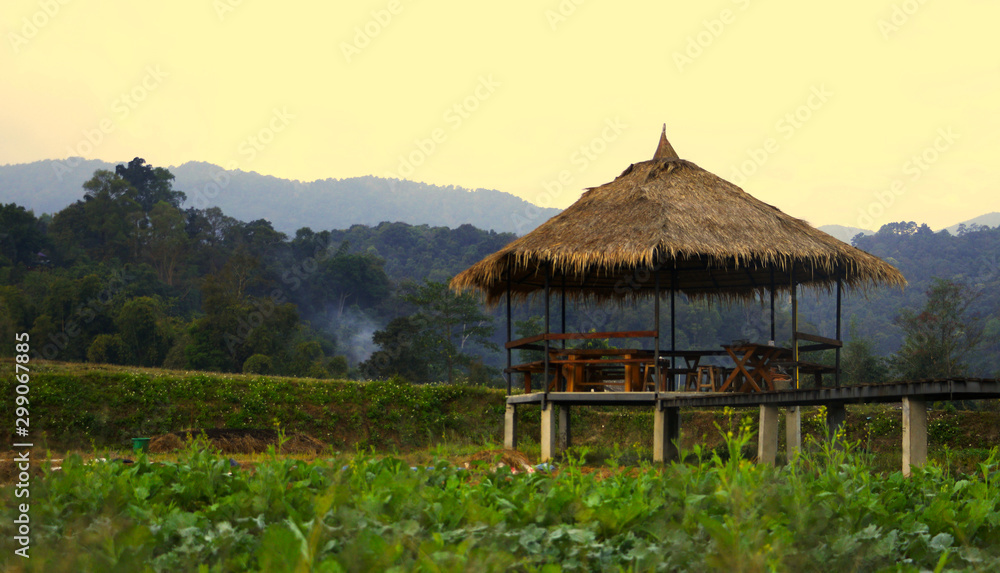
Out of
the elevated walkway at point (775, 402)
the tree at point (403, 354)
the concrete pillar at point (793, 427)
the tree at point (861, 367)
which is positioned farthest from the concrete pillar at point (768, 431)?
the tree at point (403, 354)

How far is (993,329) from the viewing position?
1540 inches

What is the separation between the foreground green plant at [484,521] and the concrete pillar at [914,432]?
143 inches

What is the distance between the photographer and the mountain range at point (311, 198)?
470ft

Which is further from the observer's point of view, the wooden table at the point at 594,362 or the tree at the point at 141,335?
the tree at the point at 141,335

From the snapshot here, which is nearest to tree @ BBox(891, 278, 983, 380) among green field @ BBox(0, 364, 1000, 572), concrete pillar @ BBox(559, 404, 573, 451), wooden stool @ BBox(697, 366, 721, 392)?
concrete pillar @ BBox(559, 404, 573, 451)

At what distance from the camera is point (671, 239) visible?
9867 millimetres

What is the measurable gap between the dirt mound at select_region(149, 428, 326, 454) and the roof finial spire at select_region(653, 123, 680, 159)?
7372 mm

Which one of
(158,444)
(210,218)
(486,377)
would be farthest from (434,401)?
(210,218)

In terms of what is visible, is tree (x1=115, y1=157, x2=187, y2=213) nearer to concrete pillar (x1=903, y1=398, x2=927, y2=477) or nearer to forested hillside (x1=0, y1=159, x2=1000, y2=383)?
forested hillside (x1=0, y1=159, x2=1000, y2=383)

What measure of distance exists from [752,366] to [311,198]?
152 meters

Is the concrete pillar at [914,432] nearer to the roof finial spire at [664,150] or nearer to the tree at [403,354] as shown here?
the roof finial spire at [664,150]

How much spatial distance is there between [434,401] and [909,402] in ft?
38.6

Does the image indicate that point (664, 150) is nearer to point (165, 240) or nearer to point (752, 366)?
point (752, 366)

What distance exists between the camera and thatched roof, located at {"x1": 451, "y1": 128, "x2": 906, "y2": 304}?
33.1 ft
